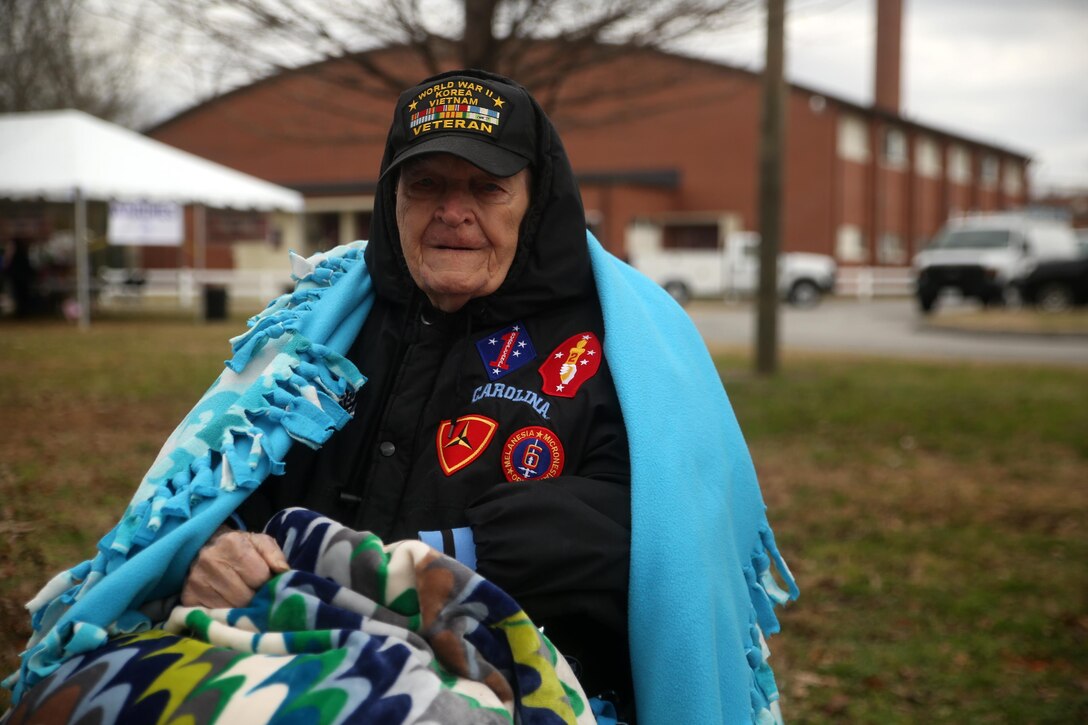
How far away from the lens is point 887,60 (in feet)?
143

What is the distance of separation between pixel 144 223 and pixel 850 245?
24.7 metres

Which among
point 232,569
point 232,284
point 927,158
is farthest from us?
point 927,158

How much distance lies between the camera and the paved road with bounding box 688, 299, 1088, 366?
14.5m

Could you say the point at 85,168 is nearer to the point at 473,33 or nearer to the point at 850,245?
the point at 473,33

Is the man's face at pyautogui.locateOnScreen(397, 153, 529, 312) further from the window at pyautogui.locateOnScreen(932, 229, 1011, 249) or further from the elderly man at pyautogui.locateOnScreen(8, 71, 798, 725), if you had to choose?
the window at pyautogui.locateOnScreen(932, 229, 1011, 249)

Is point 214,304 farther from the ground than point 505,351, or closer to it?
farther from the ground

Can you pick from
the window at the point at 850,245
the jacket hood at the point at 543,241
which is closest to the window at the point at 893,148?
the window at the point at 850,245

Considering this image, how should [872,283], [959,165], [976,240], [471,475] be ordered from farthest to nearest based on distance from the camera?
1. [959,165]
2. [872,283]
3. [976,240]
4. [471,475]

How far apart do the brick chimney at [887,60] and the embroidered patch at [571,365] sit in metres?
43.6

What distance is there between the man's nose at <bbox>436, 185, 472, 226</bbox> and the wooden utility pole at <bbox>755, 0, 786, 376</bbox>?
8.10 meters

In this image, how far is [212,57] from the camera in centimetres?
700

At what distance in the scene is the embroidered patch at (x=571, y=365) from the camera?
2381 mm

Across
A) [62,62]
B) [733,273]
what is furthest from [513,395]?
[733,273]

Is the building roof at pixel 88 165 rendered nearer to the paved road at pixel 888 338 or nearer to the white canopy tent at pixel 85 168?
the white canopy tent at pixel 85 168
